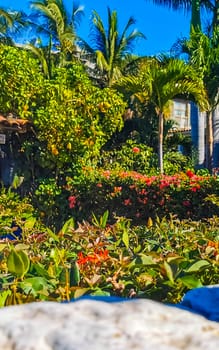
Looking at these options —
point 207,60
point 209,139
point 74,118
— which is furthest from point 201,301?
point 209,139

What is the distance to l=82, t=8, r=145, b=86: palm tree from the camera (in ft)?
74.9

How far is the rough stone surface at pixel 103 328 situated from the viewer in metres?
1.14

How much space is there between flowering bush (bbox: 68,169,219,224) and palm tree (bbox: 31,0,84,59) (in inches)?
560

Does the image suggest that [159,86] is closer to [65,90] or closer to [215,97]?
[65,90]

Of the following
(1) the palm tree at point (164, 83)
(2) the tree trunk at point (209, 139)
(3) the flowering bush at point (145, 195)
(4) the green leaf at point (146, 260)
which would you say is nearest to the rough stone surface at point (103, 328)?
(4) the green leaf at point (146, 260)

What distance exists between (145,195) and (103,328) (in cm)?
784

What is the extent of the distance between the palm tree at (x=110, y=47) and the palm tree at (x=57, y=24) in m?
0.93

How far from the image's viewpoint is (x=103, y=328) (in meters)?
1.19

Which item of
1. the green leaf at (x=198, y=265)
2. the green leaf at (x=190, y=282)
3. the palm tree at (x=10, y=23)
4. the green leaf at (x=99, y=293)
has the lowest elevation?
the green leaf at (x=99, y=293)

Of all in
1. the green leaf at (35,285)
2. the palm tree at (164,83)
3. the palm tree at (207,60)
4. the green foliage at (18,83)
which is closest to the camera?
the green leaf at (35,285)

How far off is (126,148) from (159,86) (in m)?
3.39

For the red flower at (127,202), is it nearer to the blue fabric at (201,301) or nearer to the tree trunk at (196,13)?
the blue fabric at (201,301)

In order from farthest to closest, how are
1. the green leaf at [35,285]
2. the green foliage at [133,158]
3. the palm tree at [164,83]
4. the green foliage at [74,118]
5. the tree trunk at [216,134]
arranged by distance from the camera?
the tree trunk at [216,134] < the green foliage at [133,158] < the palm tree at [164,83] < the green foliage at [74,118] < the green leaf at [35,285]

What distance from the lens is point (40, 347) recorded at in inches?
44.4
